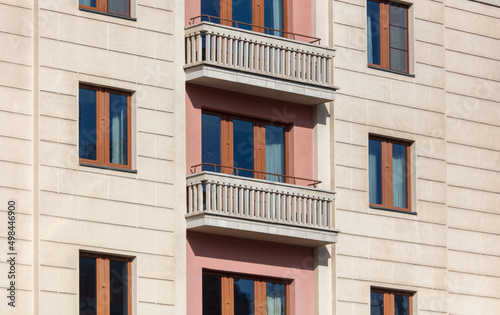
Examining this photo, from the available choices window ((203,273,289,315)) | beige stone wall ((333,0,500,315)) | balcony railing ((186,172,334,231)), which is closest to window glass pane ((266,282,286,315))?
window ((203,273,289,315))

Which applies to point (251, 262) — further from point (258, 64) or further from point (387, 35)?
point (387, 35)

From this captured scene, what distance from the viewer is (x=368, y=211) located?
1697 inches

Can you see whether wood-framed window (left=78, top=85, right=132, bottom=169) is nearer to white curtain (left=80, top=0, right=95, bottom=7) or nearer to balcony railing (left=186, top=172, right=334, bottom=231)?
balcony railing (left=186, top=172, right=334, bottom=231)

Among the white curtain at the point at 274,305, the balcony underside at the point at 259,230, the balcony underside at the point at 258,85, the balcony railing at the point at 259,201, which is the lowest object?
the white curtain at the point at 274,305

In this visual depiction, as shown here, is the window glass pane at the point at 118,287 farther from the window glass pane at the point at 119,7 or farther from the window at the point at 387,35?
the window at the point at 387,35

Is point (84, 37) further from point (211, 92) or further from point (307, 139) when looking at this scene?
point (307, 139)

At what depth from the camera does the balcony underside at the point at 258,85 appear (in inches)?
1611

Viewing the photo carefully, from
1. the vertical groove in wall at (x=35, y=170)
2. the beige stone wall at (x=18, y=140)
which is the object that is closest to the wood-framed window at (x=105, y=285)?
the vertical groove in wall at (x=35, y=170)

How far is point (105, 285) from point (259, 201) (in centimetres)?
462

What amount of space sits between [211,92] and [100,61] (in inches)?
133

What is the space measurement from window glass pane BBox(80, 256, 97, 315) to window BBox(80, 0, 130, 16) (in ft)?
19.5

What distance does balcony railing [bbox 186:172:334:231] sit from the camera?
1580 inches

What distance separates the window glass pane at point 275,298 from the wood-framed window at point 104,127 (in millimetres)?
4922


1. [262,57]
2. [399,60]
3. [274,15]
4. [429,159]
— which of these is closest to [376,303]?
[429,159]
